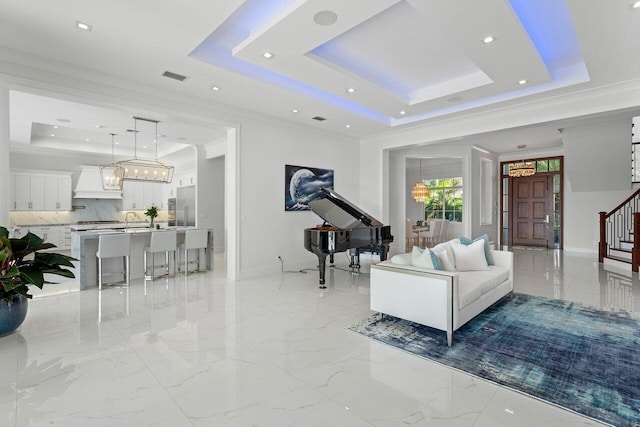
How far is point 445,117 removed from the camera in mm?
6105

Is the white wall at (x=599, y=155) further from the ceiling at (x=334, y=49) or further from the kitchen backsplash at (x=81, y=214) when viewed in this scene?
the kitchen backsplash at (x=81, y=214)

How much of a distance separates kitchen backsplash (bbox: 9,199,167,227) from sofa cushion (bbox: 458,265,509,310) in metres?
9.88

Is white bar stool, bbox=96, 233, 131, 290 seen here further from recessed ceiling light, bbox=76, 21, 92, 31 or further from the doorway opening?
the doorway opening

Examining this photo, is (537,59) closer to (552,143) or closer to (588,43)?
(588,43)

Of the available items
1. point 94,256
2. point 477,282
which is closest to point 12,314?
point 94,256

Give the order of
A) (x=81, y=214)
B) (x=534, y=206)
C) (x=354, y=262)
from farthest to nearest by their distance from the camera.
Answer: (x=534, y=206) < (x=81, y=214) < (x=354, y=262)

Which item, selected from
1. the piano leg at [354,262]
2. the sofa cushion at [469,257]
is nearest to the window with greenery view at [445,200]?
the piano leg at [354,262]

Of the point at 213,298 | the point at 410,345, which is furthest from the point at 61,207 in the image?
the point at 410,345

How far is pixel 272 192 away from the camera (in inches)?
248

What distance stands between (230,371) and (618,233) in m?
9.09

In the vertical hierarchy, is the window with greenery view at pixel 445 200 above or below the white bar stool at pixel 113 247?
Result: above

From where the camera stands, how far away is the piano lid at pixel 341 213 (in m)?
5.44

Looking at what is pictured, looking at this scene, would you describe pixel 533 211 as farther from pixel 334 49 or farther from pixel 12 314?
pixel 12 314

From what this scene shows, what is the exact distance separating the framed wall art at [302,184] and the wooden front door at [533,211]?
691 centimetres
